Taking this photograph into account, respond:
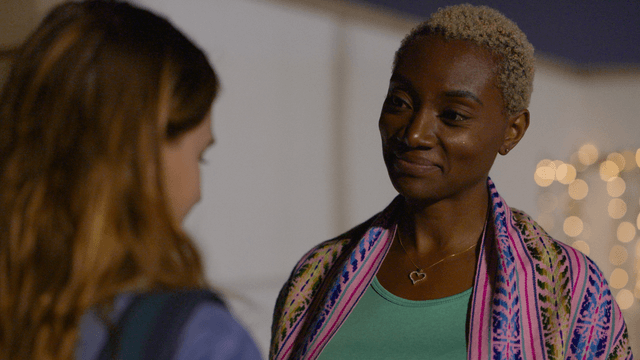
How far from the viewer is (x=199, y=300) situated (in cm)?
57

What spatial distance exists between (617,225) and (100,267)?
4096 millimetres

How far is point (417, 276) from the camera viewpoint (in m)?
1.10

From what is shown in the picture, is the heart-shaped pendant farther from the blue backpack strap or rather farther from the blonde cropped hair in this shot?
the blue backpack strap

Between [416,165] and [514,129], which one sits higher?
[514,129]

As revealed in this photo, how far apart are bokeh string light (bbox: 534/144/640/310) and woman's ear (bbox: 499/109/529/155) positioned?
3.08 meters

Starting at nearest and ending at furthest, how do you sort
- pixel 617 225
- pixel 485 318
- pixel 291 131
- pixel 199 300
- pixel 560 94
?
1. pixel 199 300
2. pixel 485 318
3. pixel 291 131
4. pixel 617 225
5. pixel 560 94

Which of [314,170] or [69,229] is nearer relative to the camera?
[69,229]

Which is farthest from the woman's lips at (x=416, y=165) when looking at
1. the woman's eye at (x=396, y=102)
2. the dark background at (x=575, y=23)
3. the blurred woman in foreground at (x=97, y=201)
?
the dark background at (x=575, y=23)

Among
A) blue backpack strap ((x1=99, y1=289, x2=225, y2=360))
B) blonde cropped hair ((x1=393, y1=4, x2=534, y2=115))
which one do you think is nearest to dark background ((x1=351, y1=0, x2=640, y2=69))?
blonde cropped hair ((x1=393, y1=4, x2=534, y2=115))

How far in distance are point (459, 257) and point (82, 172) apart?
0.77 m

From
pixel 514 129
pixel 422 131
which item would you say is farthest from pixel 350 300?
pixel 514 129

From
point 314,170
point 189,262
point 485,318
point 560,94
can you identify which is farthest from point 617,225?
point 189,262

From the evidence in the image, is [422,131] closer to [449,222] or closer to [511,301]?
[449,222]

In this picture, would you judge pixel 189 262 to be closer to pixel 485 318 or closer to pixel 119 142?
pixel 119 142
